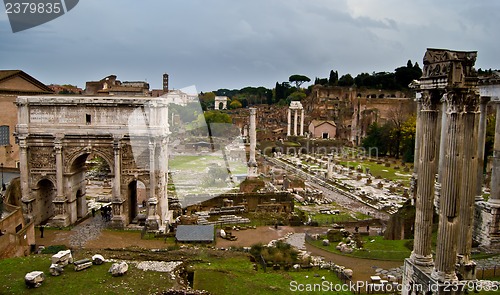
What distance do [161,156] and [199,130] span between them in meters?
48.9

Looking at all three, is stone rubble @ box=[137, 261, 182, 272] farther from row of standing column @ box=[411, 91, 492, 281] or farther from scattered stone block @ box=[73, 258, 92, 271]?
row of standing column @ box=[411, 91, 492, 281]

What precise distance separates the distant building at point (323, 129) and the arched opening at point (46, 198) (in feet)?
169

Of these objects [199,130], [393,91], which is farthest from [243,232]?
[393,91]

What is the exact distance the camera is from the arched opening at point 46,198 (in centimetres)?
2035

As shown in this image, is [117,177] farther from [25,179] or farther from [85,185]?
[85,185]

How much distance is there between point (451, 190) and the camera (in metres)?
8.16

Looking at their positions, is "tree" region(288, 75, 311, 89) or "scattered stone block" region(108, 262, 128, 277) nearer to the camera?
"scattered stone block" region(108, 262, 128, 277)

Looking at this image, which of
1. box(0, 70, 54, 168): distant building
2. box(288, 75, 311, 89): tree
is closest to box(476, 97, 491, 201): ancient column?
box(0, 70, 54, 168): distant building

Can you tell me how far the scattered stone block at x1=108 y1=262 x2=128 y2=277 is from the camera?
38.7 ft

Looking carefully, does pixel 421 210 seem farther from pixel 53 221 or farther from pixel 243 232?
pixel 53 221

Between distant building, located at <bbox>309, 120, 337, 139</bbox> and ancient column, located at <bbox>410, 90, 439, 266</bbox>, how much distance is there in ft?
196

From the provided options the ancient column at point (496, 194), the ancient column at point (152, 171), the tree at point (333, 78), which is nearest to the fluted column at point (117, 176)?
the ancient column at point (152, 171)

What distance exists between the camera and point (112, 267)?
1193 centimetres

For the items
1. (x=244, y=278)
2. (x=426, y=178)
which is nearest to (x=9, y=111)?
(x=244, y=278)
